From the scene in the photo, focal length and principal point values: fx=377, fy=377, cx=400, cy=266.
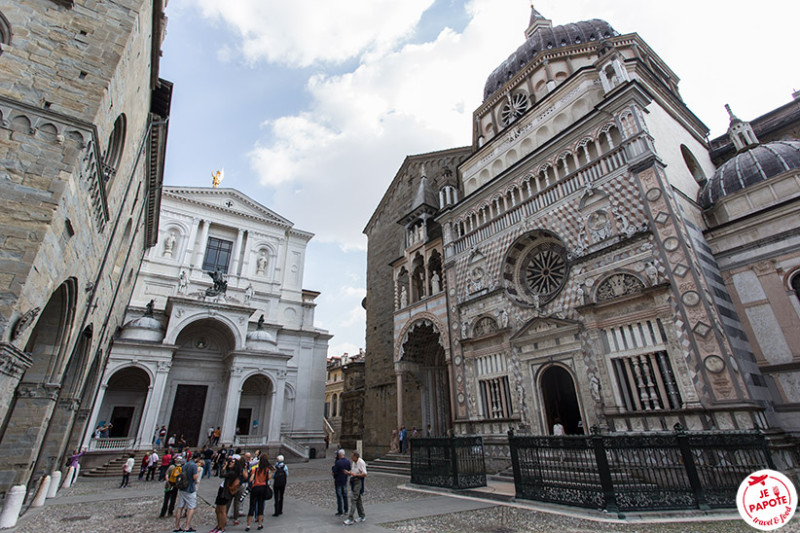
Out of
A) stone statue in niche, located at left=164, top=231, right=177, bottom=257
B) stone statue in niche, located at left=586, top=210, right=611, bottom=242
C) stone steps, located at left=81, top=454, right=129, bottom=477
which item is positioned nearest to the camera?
stone statue in niche, located at left=586, top=210, right=611, bottom=242

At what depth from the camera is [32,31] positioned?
7094 millimetres

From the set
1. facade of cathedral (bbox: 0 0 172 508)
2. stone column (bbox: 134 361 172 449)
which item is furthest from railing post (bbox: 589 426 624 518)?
stone column (bbox: 134 361 172 449)

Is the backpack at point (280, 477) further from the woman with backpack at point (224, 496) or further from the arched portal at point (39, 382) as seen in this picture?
the arched portal at point (39, 382)

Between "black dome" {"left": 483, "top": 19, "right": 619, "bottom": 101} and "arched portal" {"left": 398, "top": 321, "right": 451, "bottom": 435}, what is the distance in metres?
15.7

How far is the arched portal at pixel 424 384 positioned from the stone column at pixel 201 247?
17136 millimetres

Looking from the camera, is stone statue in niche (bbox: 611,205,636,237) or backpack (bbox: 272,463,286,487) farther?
stone statue in niche (bbox: 611,205,636,237)

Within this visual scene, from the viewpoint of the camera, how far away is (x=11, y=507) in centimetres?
703

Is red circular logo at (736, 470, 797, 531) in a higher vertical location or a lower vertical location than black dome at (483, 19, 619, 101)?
lower

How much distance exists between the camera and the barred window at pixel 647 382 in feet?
31.9

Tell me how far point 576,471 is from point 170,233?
2832 cm

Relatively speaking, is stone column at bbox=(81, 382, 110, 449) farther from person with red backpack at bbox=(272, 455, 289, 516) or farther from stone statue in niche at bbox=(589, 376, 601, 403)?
stone statue in niche at bbox=(589, 376, 601, 403)

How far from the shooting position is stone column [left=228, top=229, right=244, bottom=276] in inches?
1117

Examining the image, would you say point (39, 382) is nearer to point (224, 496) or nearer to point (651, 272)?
point (224, 496)

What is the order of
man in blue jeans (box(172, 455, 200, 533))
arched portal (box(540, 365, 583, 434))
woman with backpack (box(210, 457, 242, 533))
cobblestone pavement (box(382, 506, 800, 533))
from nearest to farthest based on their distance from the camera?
cobblestone pavement (box(382, 506, 800, 533)) → woman with backpack (box(210, 457, 242, 533)) → man in blue jeans (box(172, 455, 200, 533)) → arched portal (box(540, 365, 583, 434))
